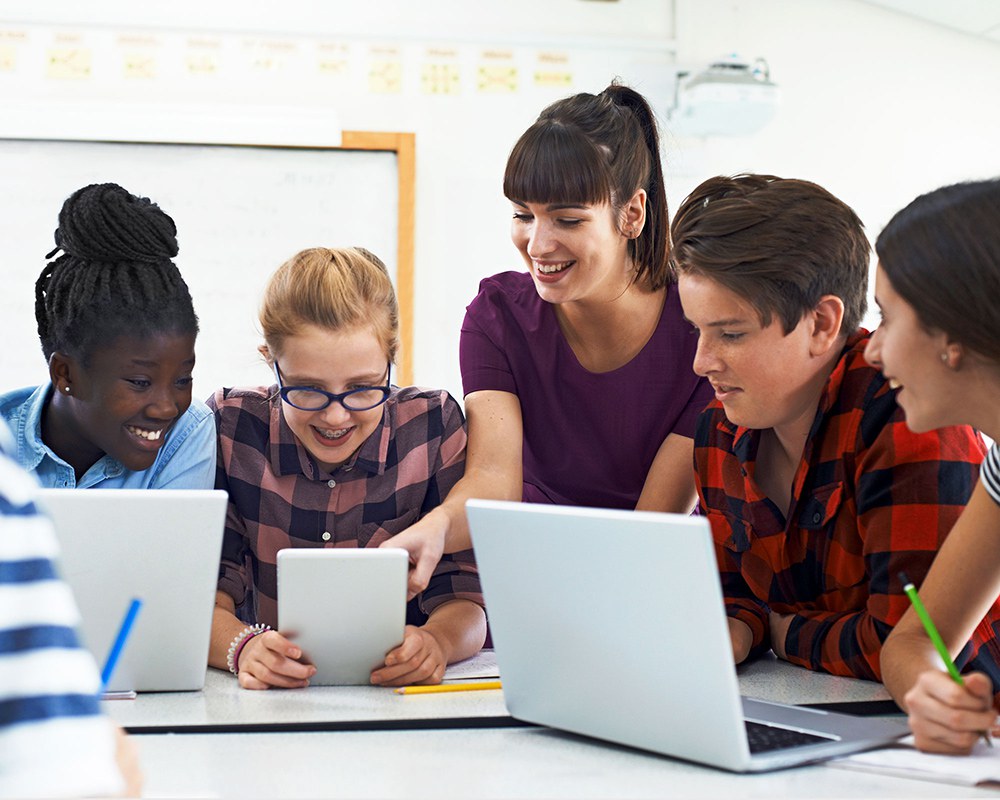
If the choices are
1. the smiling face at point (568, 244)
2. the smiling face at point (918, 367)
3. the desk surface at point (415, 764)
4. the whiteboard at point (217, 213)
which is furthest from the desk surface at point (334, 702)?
the whiteboard at point (217, 213)

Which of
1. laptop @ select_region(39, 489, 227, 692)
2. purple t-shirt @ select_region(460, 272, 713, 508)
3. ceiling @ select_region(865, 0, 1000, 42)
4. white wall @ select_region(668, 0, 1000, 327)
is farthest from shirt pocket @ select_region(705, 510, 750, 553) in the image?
ceiling @ select_region(865, 0, 1000, 42)

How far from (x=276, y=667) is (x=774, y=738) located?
585 mm

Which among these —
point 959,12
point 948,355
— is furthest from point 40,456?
point 959,12

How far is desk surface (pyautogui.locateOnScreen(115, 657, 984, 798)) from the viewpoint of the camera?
0.91 meters

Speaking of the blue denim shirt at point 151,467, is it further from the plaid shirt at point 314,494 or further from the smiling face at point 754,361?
the smiling face at point 754,361

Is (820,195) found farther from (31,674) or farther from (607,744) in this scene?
(31,674)

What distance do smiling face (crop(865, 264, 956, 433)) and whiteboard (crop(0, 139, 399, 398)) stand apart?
2427mm

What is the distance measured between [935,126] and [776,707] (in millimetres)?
3208

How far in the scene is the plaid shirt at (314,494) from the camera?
5.49 feet

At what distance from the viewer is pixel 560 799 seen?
2.92 feet

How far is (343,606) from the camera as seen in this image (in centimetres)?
132

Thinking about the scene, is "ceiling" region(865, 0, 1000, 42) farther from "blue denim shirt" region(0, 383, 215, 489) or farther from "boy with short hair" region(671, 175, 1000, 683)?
"blue denim shirt" region(0, 383, 215, 489)

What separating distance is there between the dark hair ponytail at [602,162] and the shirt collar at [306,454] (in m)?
0.44

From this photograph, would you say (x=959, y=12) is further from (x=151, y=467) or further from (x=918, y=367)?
(x=151, y=467)
